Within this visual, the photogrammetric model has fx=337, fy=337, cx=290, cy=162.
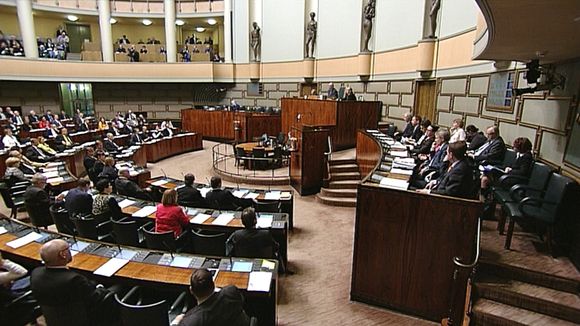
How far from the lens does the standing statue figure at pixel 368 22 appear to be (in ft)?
39.3

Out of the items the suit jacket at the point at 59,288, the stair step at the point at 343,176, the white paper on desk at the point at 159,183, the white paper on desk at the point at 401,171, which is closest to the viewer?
the suit jacket at the point at 59,288

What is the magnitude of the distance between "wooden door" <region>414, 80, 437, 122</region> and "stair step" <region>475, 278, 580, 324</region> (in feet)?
22.9

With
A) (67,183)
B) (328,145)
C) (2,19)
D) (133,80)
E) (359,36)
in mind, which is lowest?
(67,183)

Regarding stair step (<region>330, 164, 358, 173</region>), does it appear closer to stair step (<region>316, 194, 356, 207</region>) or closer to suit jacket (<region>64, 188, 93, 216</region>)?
stair step (<region>316, 194, 356, 207</region>)

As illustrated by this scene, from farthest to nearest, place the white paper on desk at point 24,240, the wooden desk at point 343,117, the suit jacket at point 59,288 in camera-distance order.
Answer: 1. the wooden desk at point 343,117
2. the white paper on desk at point 24,240
3. the suit jacket at point 59,288

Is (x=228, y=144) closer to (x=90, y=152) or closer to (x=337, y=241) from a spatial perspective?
(x=90, y=152)

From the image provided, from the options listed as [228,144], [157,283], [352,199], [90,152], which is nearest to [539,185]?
[352,199]

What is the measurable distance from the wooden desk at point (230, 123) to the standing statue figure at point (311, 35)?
11.5 ft

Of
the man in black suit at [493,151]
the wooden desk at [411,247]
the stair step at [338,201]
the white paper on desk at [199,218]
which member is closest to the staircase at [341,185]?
the stair step at [338,201]

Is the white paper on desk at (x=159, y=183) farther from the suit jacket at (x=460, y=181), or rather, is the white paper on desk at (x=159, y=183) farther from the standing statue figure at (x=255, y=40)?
the standing statue figure at (x=255, y=40)

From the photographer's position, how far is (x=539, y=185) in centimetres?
430

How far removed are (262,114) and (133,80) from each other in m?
7.33

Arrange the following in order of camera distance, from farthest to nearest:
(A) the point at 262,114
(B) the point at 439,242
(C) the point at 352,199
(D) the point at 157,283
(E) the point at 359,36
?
(A) the point at 262,114
(E) the point at 359,36
(C) the point at 352,199
(B) the point at 439,242
(D) the point at 157,283

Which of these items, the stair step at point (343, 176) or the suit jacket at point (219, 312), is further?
the stair step at point (343, 176)
